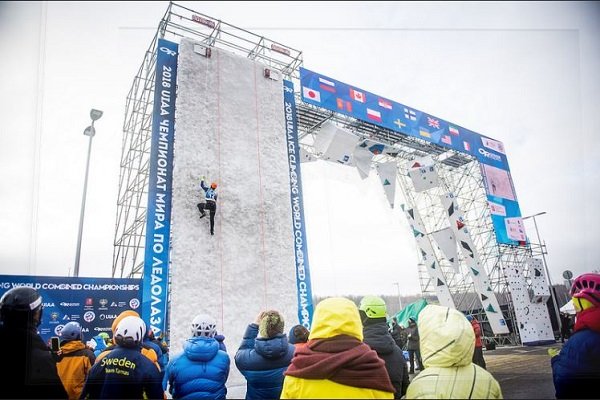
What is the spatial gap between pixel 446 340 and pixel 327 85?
11.0 meters

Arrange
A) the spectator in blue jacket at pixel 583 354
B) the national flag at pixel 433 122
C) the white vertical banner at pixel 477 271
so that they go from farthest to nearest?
the national flag at pixel 433 122, the white vertical banner at pixel 477 271, the spectator in blue jacket at pixel 583 354

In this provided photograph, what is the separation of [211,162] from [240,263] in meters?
2.60

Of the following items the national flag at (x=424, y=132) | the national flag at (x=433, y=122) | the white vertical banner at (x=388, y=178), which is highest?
the national flag at (x=433, y=122)

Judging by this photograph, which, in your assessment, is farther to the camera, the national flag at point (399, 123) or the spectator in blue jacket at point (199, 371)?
the national flag at point (399, 123)

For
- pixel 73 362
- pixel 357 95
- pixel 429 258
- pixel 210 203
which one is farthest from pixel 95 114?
→ pixel 429 258

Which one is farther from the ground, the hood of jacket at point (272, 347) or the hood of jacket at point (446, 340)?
the hood of jacket at point (446, 340)

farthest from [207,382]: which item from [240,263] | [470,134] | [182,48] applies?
[470,134]

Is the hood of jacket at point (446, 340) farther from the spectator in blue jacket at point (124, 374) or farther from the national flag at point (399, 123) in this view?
the national flag at point (399, 123)

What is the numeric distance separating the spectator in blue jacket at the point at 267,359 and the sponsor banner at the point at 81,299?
5.16m

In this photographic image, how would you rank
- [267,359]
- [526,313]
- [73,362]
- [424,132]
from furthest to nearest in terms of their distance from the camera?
1. [526,313]
2. [424,132]
3. [73,362]
4. [267,359]

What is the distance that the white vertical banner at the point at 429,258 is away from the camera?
13.2 meters

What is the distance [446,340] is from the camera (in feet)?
6.10

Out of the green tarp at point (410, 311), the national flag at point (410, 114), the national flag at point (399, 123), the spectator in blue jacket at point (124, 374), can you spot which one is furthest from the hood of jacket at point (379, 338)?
the national flag at point (410, 114)

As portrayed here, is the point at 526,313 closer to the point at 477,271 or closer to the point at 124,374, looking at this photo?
the point at 477,271
